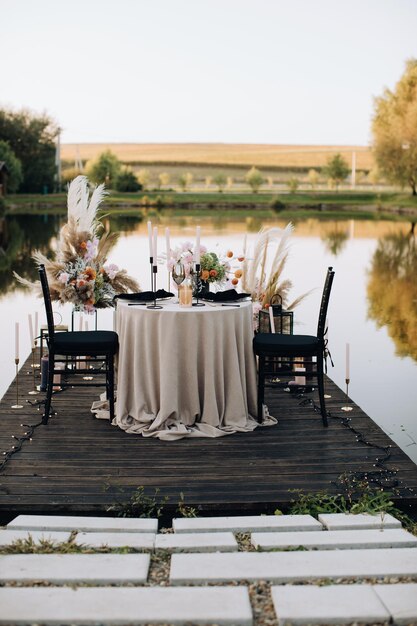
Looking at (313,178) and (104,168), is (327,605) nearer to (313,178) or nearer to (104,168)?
(104,168)

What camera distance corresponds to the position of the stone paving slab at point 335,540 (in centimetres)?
367

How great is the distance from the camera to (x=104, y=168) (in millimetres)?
67875

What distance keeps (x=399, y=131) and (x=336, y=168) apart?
25.7 metres

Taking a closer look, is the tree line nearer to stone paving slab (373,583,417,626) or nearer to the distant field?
the distant field

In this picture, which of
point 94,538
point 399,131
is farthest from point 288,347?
point 399,131

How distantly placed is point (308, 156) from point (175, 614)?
337 feet

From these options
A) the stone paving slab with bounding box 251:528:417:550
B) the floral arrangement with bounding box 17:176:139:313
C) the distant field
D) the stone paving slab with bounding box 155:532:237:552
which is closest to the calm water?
the floral arrangement with bounding box 17:176:139:313

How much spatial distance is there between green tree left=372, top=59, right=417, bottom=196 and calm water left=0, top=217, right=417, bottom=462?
18.5 metres

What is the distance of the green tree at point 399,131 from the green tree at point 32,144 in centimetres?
2254

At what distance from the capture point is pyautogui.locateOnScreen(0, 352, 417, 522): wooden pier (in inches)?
185

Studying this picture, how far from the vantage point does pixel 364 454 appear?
555 cm

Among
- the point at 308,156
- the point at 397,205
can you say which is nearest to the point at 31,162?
the point at 397,205

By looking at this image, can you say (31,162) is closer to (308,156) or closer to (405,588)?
(308,156)

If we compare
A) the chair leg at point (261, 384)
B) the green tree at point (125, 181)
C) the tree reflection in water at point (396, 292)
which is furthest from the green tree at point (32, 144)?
the chair leg at point (261, 384)
